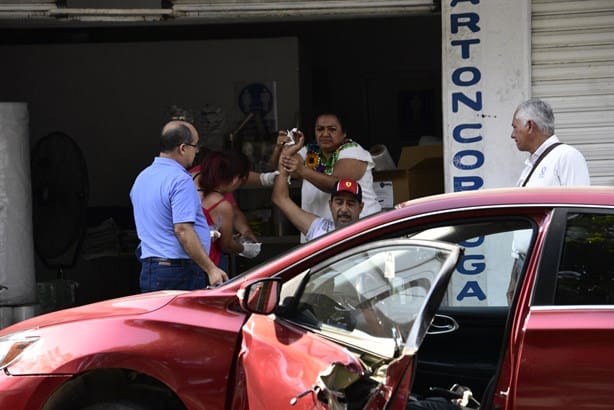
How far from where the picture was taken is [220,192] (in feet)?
22.7

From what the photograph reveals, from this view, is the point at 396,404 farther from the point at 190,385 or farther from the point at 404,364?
the point at 190,385

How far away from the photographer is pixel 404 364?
3.57 meters

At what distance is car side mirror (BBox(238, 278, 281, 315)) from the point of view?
397 cm

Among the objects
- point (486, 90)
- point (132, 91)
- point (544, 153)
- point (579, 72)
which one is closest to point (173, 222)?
point (544, 153)

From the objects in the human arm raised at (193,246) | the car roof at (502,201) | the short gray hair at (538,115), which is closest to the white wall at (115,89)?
the human arm raised at (193,246)

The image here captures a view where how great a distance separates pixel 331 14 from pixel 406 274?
4.50 m

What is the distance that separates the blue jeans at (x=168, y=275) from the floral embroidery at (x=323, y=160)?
144 cm

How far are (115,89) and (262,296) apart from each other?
7.62 meters

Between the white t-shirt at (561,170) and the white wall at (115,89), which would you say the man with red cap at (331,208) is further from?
the white wall at (115,89)

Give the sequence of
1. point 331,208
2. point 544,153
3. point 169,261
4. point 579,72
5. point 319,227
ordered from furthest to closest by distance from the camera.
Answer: point 579,72
point 319,227
point 331,208
point 169,261
point 544,153

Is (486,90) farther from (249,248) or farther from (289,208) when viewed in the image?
(249,248)

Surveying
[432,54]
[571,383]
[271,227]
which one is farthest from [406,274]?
[432,54]

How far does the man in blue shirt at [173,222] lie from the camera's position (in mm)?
6102

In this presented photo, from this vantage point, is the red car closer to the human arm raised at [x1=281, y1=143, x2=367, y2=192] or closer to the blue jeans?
the blue jeans
